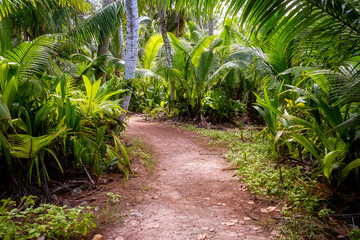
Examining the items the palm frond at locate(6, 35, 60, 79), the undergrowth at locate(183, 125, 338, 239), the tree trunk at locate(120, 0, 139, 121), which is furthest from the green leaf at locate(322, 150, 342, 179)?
the palm frond at locate(6, 35, 60, 79)

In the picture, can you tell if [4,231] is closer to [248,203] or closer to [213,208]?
[213,208]

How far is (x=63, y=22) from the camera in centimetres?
838

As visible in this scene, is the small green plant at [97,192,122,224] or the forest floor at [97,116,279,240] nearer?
the forest floor at [97,116,279,240]

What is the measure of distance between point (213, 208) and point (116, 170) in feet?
5.68

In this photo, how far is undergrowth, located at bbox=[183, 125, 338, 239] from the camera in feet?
7.90

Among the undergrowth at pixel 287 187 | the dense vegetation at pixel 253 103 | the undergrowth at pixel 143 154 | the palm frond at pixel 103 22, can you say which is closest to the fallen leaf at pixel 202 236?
the undergrowth at pixel 287 187

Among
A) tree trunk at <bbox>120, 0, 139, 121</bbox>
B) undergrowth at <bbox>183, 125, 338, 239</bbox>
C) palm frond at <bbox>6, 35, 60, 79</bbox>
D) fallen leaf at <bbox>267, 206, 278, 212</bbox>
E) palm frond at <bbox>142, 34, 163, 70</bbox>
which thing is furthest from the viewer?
palm frond at <bbox>142, 34, 163, 70</bbox>

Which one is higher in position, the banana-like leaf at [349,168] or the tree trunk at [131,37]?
the tree trunk at [131,37]

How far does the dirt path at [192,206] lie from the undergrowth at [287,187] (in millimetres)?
209

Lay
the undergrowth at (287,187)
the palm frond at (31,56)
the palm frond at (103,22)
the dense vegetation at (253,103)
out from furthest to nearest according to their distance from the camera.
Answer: the palm frond at (103,22) → the palm frond at (31,56) → the undergrowth at (287,187) → the dense vegetation at (253,103)

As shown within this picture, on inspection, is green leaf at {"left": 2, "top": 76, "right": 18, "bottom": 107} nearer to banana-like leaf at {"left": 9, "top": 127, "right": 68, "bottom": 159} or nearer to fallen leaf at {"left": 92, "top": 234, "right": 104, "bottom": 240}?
banana-like leaf at {"left": 9, "top": 127, "right": 68, "bottom": 159}

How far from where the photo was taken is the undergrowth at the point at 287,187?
2408 mm

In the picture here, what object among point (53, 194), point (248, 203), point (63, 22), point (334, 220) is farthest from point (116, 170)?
point (63, 22)

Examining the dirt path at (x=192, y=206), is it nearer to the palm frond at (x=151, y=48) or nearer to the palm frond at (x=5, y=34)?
the palm frond at (x=5, y=34)
